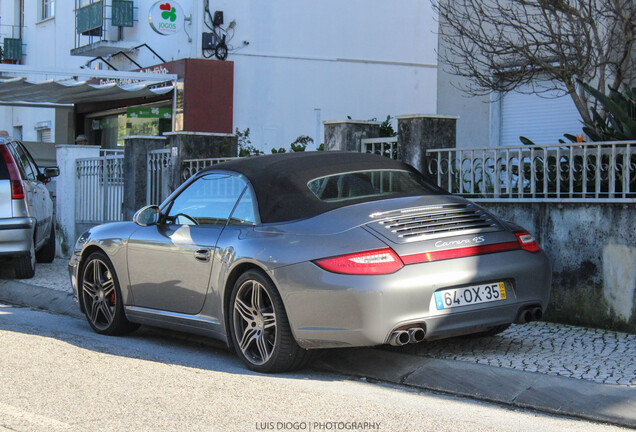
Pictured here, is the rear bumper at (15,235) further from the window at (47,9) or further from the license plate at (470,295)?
the window at (47,9)

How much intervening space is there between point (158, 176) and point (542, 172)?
22.8ft

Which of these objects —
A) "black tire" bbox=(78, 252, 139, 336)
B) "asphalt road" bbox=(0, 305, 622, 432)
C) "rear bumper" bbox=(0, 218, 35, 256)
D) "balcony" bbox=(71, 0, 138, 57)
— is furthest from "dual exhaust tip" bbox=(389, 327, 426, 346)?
"balcony" bbox=(71, 0, 138, 57)

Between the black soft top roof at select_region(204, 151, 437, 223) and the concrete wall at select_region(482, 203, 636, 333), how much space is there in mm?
1640

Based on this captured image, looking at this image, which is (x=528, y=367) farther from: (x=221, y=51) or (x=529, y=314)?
(x=221, y=51)

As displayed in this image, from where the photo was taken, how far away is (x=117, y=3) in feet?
77.9

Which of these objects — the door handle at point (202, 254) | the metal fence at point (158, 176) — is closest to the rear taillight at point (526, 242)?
the door handle at point (202, 254)

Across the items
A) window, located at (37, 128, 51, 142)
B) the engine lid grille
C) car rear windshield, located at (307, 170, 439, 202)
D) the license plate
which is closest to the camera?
the license plate

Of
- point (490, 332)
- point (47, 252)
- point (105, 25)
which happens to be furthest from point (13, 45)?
point (490, 332)

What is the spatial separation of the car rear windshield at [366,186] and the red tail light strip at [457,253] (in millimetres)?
782

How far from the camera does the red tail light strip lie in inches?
241

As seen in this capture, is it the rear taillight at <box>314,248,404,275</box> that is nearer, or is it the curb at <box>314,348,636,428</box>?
the curb at <box>314,348,636,428</box>

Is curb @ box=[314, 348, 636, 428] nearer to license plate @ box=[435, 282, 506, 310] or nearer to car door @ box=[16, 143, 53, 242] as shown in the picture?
license plate @ box=[435, 282, 506, 310]

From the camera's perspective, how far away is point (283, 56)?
77.9ft

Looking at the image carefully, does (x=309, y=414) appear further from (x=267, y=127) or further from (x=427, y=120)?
(x=267, y=127)
